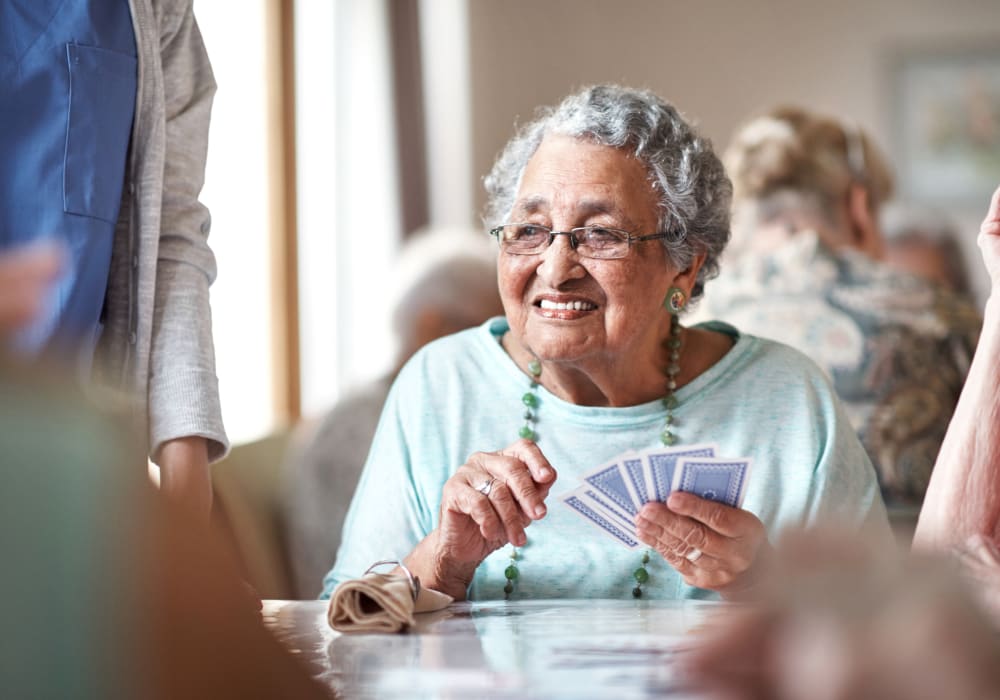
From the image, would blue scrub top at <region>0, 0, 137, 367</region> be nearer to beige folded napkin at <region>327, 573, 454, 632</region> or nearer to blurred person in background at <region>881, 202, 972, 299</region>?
beige folded napkin at <region>327, 573, 454, 632</region>

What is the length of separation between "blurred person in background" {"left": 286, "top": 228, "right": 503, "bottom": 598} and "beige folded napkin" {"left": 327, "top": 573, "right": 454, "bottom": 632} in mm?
1534

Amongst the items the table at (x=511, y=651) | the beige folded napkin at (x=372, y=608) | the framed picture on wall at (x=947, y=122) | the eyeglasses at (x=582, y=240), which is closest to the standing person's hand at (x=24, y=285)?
the table at (x=511, y=651)

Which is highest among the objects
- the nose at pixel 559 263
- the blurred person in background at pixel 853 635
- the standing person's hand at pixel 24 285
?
the standing person's hand at pixel 24 285

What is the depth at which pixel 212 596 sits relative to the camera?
0.71 metres

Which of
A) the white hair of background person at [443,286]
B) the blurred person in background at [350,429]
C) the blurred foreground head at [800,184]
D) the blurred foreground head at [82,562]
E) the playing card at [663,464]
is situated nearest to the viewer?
the blurred foreground head at [82,562]

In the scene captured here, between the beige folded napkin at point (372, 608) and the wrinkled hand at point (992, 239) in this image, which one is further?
the wrinkled hand at point (992, 239)

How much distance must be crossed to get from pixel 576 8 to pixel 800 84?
1.47 metres

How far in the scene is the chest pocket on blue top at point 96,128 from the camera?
1.62 meters

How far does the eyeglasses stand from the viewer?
1972 mm

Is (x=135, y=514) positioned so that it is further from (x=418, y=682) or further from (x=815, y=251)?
(x=815, y=251)

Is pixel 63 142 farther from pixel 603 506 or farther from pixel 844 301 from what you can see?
pixel 844 301

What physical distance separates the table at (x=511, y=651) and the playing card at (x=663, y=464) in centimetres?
15

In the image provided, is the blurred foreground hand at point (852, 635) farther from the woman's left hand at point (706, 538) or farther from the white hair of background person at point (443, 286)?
the white hair of background person at point (443, 286)

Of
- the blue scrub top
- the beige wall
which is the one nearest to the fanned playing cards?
the blue scrub top
